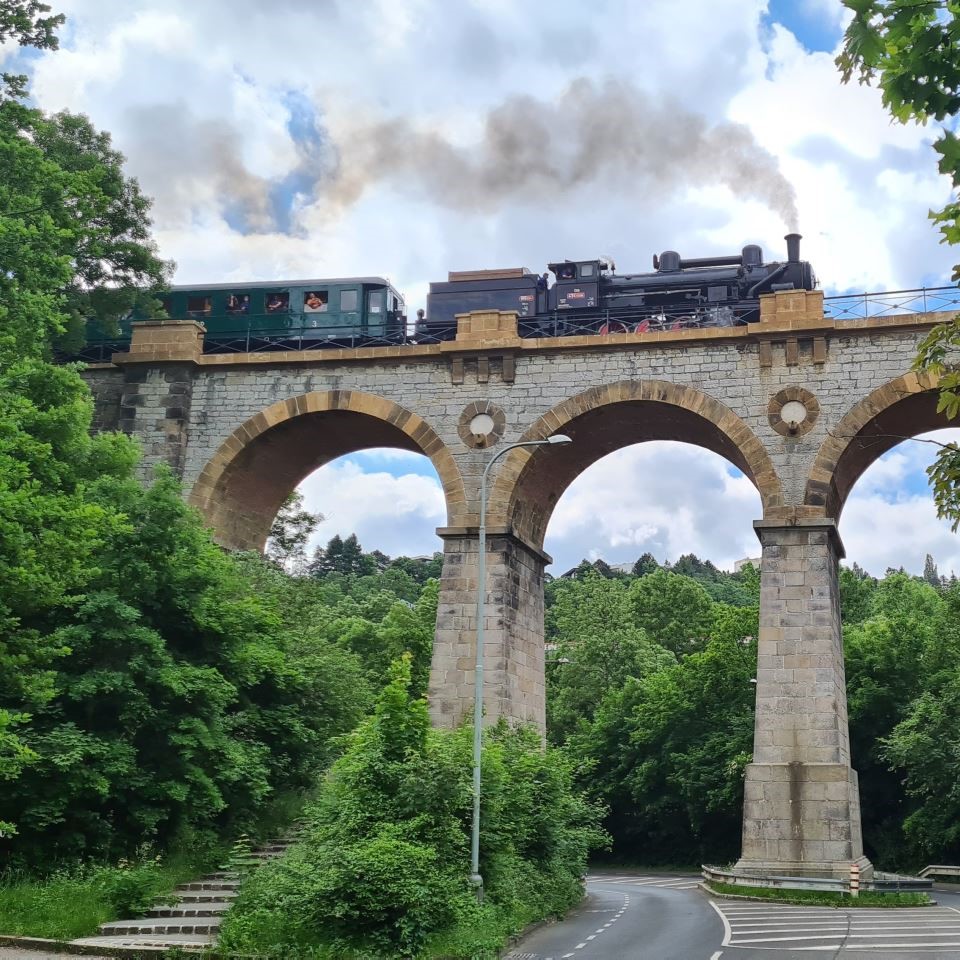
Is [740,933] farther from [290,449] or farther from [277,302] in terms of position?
[277,302]

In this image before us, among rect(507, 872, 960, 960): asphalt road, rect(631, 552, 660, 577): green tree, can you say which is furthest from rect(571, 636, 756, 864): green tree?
rect(631, 552, 660, 577): green tree

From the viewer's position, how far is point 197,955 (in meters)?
15.0

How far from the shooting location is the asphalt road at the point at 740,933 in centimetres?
1645

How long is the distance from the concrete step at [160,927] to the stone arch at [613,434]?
12.2 meters

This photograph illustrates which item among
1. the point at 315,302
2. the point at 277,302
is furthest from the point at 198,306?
the point at 315,302

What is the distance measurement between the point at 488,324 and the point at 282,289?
713 centimetres

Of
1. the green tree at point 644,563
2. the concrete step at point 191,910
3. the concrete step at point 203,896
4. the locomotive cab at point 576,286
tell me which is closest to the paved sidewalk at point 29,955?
the concrete step at point 191,910

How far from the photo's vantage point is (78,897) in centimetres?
1775

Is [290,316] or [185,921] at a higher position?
[290,316]

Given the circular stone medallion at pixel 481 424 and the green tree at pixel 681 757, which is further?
the green tree at pixel 681 757

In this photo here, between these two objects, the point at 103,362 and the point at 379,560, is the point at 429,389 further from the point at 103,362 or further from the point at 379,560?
the point at 379,560

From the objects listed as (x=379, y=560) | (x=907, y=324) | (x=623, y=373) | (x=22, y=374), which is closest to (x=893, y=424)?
(x=907, y=324)

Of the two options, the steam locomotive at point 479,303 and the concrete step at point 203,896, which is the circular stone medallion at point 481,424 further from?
the concrete step at point 203,896

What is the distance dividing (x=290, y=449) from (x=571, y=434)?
7.60 meters
